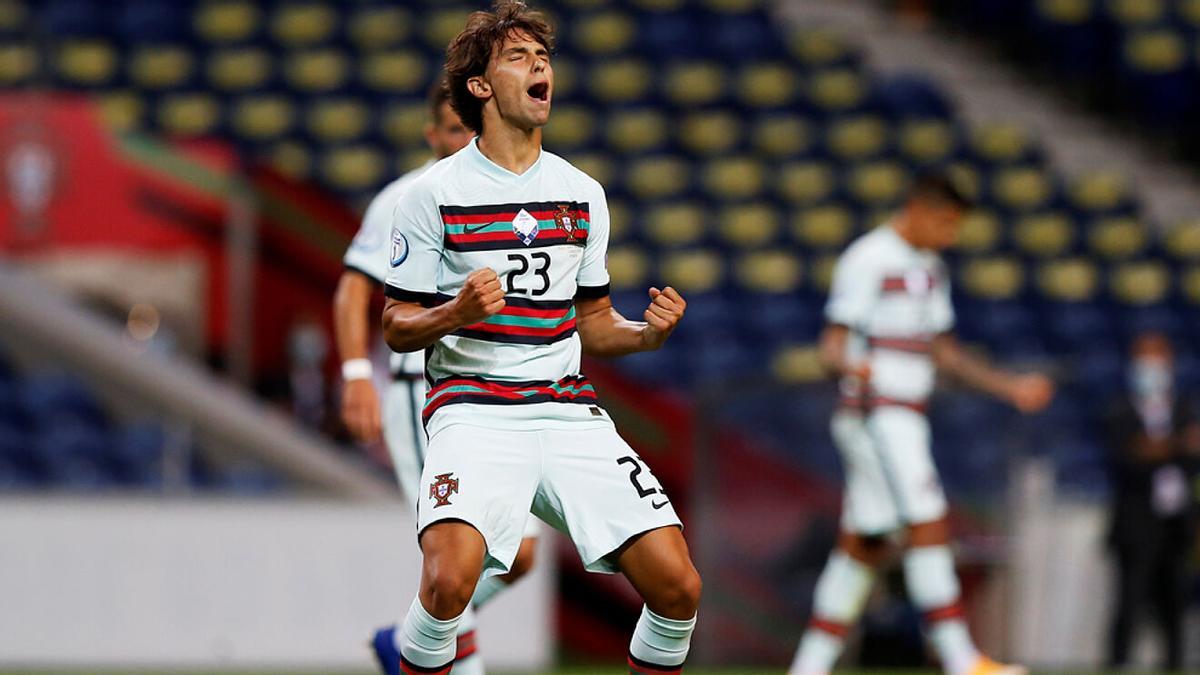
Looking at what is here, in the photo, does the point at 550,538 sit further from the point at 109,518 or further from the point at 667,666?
the point at 667,666

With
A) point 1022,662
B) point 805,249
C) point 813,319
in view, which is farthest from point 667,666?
point 805,249

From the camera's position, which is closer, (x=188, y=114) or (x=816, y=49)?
(x=188, y=114)

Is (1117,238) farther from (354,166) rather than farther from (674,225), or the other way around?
(354,166)

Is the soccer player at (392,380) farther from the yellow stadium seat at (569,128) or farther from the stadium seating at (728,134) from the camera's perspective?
the yellow stadium seat at (569,128)

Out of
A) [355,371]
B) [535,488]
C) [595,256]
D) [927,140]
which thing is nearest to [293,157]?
[927,140]

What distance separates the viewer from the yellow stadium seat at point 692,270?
1423 centimetres

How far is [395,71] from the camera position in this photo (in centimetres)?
1573

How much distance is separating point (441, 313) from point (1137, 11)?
45.4 ft

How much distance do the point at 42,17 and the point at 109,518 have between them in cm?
696

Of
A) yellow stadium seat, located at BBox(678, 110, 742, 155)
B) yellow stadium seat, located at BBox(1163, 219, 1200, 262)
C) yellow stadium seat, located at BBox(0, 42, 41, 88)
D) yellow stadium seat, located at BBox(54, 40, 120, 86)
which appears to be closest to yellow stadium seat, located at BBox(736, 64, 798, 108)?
yellow stadium seat, located at BBox(678, 110, 742, 155)

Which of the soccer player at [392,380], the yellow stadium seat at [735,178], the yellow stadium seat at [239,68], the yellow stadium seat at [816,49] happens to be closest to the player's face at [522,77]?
the soccer player at [392,380]

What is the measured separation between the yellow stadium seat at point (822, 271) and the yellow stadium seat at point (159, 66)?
203 inches

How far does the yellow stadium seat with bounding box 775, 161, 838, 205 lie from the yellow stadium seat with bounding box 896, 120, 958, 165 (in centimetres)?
75

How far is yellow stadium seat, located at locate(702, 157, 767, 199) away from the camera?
15.4 metres
